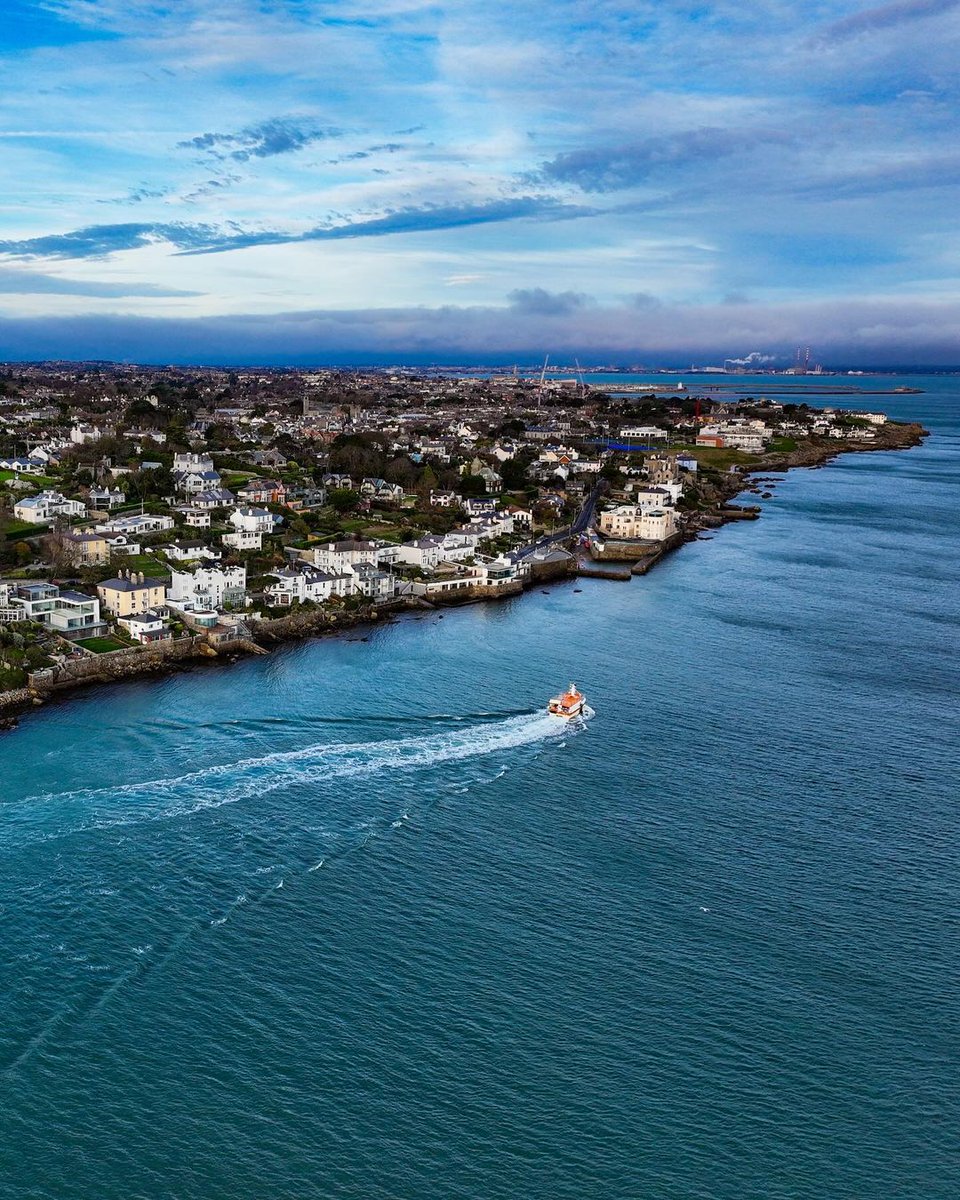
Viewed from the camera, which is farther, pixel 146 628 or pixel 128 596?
pixel 128 596

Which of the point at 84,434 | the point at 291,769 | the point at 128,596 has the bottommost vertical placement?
the point at 291,769

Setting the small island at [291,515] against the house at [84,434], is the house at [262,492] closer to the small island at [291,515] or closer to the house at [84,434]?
the small island at [291,515]

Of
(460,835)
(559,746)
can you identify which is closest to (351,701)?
(559,746)

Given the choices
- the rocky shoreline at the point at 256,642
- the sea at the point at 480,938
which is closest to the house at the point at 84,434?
the rocky shoreline at the point at 256,642

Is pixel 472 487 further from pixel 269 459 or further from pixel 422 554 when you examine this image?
pixel 422 554

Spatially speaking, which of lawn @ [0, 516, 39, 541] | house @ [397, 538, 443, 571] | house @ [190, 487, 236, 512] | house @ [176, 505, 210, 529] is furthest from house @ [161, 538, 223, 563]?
house @ [190, 487, 236, 512]

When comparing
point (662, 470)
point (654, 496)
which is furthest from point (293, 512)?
point (662, 470)

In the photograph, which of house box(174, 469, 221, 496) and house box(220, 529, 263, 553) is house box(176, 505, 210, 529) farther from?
house box(174, 469, 221, 496)
